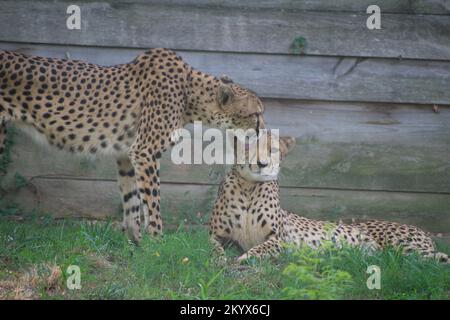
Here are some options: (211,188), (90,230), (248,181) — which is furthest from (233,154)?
(90,230)

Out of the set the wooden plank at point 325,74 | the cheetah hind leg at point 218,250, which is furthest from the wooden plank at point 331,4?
the cheetah hind leg at point 218,250

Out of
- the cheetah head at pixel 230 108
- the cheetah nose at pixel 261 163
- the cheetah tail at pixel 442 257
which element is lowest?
the cheetah tail at pixel 442 257

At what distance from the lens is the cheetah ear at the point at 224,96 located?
18.5 feet

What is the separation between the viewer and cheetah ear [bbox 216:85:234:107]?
18.5 feet

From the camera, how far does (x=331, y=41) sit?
5969 millimetres

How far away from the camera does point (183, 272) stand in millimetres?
4590

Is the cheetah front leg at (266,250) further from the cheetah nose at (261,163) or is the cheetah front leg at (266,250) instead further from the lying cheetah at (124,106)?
the lying cheetah at (124,106)

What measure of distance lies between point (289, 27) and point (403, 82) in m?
0.99

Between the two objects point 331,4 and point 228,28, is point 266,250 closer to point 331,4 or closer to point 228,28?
point 228,28

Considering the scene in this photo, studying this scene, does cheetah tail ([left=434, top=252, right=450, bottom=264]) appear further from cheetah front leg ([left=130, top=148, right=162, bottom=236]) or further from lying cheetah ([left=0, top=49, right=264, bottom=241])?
cheetah front leg ([left=130, top=148, right=162, bottom=236])

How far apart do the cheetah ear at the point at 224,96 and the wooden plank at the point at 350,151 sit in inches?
19.2

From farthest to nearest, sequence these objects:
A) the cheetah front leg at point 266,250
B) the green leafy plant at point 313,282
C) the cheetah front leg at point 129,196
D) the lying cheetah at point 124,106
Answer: the cheetah front leg at point 129,196 < the lying cheetah at point 124,106 < the cheetah front leg at point 266,250 < the green leafy plant at point 313,282

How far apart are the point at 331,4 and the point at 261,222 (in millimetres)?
1859
